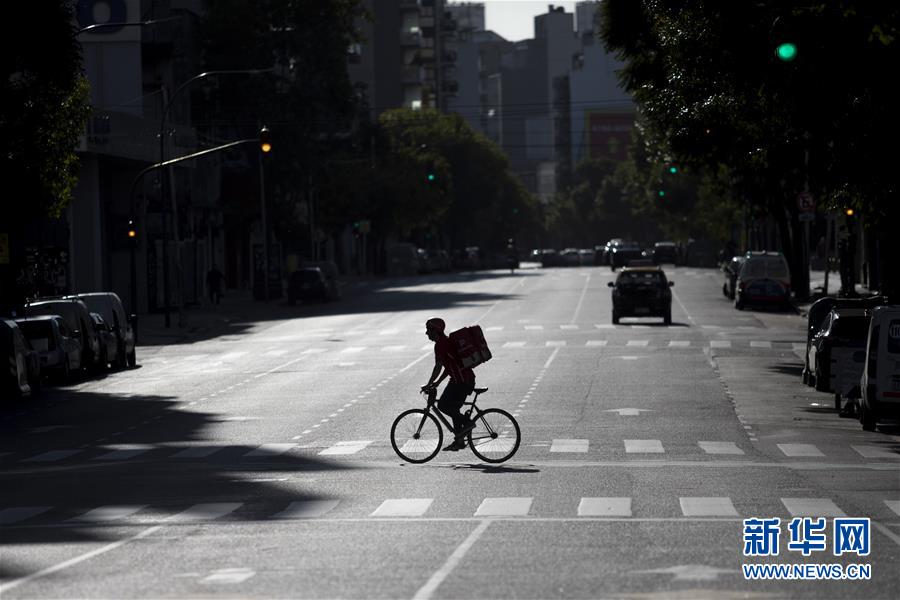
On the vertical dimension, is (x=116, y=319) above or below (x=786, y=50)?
below

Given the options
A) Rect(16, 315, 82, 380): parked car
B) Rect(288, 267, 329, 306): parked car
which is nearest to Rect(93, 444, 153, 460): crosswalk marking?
Rect(16, 315, 82, 380): parked car

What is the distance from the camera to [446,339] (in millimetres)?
21281

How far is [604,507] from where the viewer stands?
1688 cm

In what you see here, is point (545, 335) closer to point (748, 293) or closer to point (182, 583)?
point (748, 293)

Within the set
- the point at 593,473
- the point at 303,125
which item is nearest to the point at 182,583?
the point at 593,473

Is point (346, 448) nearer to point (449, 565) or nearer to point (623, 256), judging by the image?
point (449, 565)

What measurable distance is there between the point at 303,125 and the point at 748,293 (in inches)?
1261

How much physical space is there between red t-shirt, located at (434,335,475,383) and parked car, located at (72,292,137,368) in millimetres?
24827

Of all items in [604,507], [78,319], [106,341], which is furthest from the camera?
[106,341]

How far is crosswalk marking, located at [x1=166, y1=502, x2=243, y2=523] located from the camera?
16500mm

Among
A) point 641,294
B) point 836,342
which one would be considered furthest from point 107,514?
point 641,294

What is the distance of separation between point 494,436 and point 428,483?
2.21 metres

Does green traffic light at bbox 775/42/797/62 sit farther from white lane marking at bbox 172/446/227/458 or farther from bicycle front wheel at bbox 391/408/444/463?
white lane marking at bbox 172/446/227/458

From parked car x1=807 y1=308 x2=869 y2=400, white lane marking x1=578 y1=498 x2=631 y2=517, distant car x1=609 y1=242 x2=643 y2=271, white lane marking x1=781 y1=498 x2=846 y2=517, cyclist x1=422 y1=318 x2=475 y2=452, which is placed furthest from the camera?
distant car x1=609 y1=242 x2=643 y2=271
